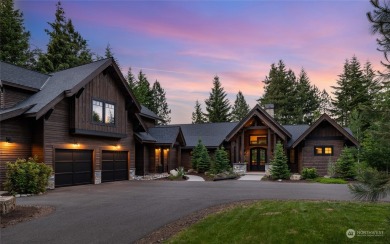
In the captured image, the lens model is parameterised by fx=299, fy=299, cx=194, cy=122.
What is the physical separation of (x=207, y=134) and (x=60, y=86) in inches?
683

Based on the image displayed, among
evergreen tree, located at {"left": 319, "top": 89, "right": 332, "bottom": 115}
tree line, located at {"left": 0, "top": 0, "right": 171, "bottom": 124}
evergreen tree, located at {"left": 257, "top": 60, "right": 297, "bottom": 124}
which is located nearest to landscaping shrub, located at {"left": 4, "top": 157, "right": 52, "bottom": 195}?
tree line, located at {"left": 0, "top": 0, "right": 171, "bottom": 124}

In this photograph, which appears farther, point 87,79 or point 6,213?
point 87,79

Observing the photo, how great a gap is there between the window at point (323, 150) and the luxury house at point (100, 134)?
1.2 inches

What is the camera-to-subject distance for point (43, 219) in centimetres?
851

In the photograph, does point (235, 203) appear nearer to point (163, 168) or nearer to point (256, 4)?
point (256, 4)

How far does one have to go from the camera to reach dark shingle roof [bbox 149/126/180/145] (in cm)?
2553

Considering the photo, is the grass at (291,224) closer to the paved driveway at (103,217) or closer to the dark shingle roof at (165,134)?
the paved driveway at (103,217)

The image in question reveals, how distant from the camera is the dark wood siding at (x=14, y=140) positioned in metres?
14.5

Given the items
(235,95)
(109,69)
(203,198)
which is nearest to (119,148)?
(109,69)

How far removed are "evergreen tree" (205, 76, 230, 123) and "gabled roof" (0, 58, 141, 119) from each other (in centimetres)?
3683

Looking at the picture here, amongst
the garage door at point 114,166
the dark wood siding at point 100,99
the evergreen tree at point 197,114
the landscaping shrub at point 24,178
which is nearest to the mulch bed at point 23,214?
the landscaping shrub at point 24,178

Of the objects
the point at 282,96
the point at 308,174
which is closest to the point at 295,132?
the point at 308,174

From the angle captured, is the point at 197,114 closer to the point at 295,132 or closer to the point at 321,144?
the point at 295,132

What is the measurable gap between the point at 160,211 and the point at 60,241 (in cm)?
371
